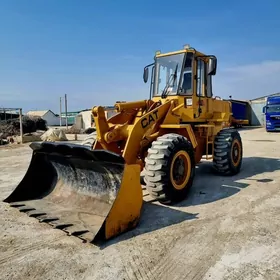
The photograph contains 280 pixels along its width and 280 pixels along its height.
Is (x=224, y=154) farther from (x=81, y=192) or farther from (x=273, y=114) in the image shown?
(x=273, y=114)

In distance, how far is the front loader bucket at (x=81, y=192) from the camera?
3.91 metres

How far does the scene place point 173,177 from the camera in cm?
516

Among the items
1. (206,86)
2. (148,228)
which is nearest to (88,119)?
(206,86)

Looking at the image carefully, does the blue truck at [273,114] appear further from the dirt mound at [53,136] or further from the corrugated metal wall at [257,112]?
the dirt mound at [53,136]

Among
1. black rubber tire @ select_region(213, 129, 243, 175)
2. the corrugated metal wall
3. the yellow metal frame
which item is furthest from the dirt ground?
the corrugated metal wall

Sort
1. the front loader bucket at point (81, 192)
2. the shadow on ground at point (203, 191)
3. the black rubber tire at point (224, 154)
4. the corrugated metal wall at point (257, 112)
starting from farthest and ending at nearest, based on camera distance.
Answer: the corrugated metal wall at point (257, 112), the black rubber tire at point (224, 154), the shadow on ground at point (203, 191), the front loader bucket at point (81, 192)

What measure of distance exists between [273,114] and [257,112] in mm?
9539

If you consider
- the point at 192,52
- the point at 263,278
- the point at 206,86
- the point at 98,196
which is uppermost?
the point at 192,52

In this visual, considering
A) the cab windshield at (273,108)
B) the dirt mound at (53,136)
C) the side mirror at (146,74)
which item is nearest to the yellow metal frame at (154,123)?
the side mirror at (146,74)

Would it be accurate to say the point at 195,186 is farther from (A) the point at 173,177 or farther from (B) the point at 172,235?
(B) the point at 172,235

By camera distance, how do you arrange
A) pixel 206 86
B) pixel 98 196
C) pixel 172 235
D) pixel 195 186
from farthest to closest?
1. pixel 206 86
2. pixel 195 186
3. pixel 98 196
4. pixel 172 235

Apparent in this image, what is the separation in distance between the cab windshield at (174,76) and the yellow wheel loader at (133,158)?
2 centimetres

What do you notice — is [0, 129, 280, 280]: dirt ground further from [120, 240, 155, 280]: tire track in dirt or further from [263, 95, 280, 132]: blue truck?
[263, 95, 280, 132]: blue truck

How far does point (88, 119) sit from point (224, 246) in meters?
30.4
